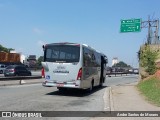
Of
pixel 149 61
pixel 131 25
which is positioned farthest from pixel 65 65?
pixel 131 25

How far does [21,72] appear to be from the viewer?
45.0m

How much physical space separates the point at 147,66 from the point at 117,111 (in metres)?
22.2

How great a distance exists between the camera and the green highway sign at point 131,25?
4966 cm

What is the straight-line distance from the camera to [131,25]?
49719mm

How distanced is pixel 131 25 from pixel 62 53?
30797 millimetres

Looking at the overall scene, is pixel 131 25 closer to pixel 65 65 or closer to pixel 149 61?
pixel 149 61

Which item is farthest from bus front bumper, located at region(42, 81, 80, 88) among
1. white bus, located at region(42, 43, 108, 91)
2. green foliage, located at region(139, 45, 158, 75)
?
green foliage, located at region(139, 45, 158, 75)

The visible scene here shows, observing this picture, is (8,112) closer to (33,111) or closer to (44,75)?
(33,111)

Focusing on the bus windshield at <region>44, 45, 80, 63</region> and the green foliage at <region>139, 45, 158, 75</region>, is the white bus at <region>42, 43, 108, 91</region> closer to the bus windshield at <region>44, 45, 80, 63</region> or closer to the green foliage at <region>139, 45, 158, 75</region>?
the bus windshield at <region>44, 45, 80, 63</region>

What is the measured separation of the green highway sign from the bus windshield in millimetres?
30181

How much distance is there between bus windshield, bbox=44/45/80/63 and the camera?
20.2 m

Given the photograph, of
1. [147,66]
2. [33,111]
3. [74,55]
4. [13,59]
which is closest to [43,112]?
[33,111]

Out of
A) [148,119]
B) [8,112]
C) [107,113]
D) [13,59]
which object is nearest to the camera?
[148,119]

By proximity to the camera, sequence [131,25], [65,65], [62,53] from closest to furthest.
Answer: [65,65]
[62,53]
[131,25]
